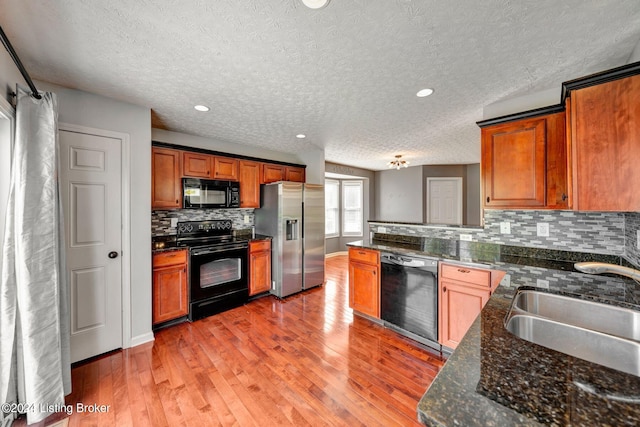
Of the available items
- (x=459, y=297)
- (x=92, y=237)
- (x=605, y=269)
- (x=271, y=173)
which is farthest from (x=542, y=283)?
(x=271, y=173)

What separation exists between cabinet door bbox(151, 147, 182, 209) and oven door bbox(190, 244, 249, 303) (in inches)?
28.7

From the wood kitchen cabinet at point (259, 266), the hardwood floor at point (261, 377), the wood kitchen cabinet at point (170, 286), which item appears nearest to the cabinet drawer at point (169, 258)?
the wood kitchen cabinet at point (170, 286)

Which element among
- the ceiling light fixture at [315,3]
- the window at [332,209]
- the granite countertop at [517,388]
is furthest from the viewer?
the window at [332,209]

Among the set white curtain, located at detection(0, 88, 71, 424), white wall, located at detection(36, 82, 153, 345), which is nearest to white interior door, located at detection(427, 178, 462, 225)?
white wall, located at detection(36, 82, 153, 345)

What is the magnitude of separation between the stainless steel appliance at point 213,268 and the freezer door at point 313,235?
0.97 m

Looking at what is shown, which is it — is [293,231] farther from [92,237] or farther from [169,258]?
[92,237]

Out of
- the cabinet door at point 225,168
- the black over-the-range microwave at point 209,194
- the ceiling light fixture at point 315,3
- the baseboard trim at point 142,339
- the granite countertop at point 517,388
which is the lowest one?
the baseboard trim at point 142,339

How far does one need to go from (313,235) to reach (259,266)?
99 cm

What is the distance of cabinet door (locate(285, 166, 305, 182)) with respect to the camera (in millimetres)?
4418

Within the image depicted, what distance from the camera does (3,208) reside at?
5.24 feet

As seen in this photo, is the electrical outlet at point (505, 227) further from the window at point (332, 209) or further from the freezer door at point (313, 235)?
the window at point (332, 209)

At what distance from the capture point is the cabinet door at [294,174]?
4418 millimetres

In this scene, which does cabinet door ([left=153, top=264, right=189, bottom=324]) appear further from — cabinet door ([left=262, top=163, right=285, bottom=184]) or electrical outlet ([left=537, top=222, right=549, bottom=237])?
electrical outlet ([left=537, top=222, right=549, bottom=237])

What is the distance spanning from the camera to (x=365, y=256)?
2898 mm
